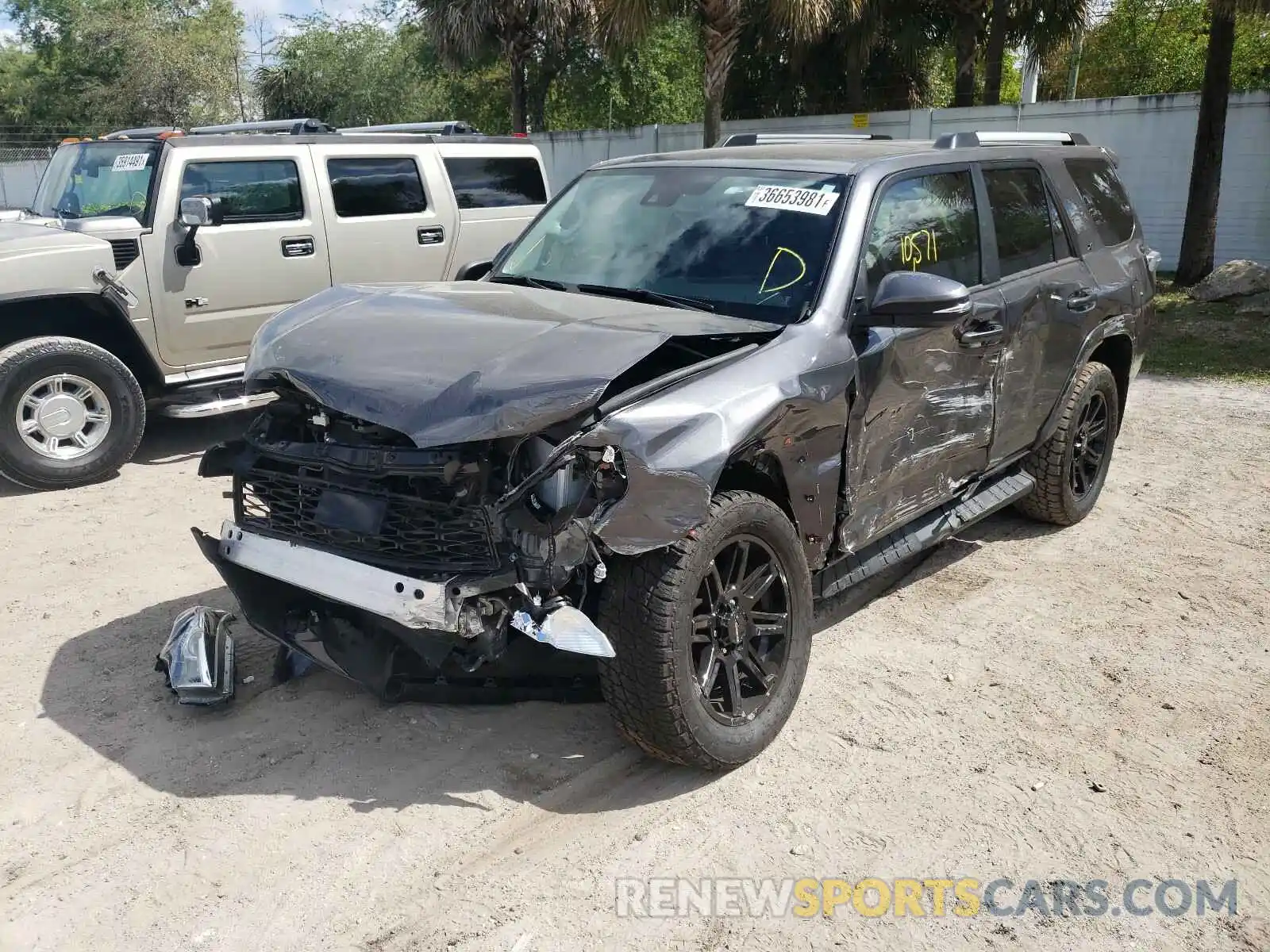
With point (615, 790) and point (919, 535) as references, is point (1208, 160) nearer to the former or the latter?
point (919, 535)

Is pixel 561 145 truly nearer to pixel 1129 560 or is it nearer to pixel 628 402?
pixel 1129 560

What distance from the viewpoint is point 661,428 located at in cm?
311

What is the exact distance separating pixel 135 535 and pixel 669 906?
4.03 metres

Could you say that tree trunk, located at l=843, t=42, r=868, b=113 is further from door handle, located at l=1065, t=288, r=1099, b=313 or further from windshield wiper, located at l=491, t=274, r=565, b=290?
windshield wiper, located at l=491, t=274, r=565, b=290

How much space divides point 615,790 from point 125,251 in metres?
5.23

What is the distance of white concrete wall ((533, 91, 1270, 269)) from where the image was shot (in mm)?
14023

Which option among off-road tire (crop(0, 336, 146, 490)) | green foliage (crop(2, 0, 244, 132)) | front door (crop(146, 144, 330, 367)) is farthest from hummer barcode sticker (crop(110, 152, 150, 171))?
green foliage (crop(2, 0, 244, 132))

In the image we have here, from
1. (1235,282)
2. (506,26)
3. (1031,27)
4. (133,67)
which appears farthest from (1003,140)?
(133,67)

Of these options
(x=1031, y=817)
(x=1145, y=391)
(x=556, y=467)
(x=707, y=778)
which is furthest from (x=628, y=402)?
(x=1145, y=391)

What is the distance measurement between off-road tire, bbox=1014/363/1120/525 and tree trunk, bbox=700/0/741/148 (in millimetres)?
7612

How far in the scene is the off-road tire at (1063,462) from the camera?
554 cm

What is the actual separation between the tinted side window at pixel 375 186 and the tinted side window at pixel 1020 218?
4818 millimetres

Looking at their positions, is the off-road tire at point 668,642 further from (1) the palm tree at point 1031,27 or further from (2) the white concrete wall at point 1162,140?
(1) the palm tree at point 1031,27

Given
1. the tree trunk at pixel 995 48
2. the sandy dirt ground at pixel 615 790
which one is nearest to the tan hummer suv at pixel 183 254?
the sandy dirt ground at pixel 615 790
